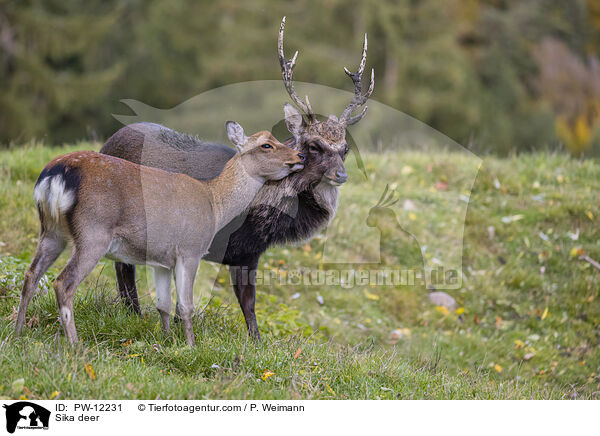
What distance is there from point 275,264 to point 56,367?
Answer: 3.87 meters

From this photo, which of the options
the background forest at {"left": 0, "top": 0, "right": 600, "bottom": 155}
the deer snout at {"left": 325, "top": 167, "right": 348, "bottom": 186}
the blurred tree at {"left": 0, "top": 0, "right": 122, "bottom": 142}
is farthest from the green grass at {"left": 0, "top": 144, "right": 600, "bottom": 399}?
the blurred tree at {"left": 0, "top": 0, "right": 122, "bottom": 142}

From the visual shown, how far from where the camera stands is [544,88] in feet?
72.1

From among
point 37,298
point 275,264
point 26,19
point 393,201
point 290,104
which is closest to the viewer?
point 37,298

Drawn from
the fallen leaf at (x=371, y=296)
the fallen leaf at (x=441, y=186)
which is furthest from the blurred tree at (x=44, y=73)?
the fallen leaf at (x=371, y=296)

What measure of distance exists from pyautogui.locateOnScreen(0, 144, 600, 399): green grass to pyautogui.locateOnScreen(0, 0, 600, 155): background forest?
A: 11.8 meters

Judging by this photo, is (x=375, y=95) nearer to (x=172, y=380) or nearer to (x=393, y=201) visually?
(x=393, y=201)

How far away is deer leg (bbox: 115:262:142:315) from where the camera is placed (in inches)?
216

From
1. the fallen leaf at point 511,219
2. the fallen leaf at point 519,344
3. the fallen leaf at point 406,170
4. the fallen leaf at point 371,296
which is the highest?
the fallen leaf at point 406,170

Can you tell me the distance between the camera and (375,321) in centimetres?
708

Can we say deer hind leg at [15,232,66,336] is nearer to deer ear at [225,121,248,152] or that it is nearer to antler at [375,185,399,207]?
deer ear at [225,121,248,152]

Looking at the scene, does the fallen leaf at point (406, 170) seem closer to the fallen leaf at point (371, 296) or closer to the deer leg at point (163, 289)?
the fallen leaf at point (371, 296)

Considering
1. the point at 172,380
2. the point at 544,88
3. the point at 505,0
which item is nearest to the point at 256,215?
the point at 172,380

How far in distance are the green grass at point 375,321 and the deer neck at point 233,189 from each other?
852 millimetres

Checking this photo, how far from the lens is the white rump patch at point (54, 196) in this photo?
416 cm
